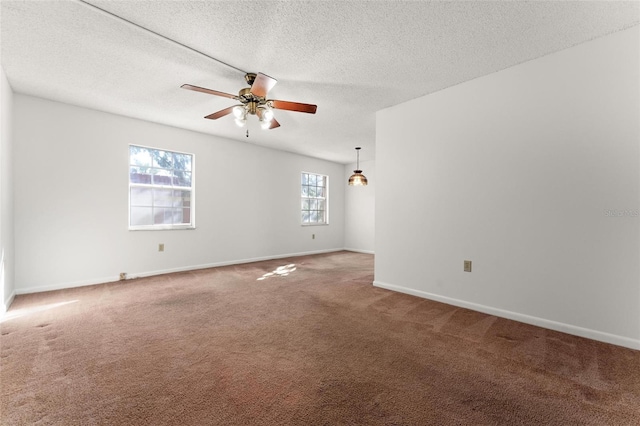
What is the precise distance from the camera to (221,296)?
344 centimetres

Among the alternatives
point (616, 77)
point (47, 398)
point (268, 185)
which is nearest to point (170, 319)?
point (47, 398)

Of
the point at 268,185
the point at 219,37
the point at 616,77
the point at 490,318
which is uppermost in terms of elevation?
the point at 219,37

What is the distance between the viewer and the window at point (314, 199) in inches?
285

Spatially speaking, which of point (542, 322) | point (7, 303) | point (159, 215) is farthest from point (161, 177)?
point (542, 322)

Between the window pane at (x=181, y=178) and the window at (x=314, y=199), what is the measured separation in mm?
2925

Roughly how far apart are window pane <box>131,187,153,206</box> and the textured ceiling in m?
1.40

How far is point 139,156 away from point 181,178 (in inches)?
28.8

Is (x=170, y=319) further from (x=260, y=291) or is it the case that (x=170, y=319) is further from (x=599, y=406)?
(x=599, y=406)

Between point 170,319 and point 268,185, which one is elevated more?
point 268,185

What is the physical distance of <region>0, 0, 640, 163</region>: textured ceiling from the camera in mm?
1996

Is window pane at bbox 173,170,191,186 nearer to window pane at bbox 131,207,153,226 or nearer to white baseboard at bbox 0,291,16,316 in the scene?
window pane at bbox 131,207,153,226

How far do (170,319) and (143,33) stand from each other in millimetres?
2609

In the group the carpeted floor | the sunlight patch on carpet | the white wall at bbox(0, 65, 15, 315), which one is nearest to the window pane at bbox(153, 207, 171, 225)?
the white wall at bbox(0, 65, 15, 315)

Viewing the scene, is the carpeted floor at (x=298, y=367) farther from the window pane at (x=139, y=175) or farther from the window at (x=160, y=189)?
the window pane at (x=139, y=175)
